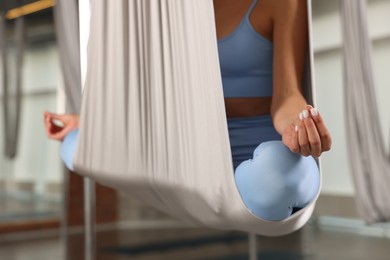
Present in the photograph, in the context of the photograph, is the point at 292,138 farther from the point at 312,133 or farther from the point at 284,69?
the point at 284,69

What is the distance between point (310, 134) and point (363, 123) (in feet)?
6.09

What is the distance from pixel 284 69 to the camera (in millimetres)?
994

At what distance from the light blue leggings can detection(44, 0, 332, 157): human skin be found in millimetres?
41

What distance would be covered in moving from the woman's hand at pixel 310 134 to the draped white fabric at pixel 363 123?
171cm

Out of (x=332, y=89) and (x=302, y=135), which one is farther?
(x=332, y=89)

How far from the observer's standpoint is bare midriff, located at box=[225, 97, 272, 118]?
1.11 m

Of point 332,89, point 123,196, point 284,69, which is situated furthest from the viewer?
point 123,196

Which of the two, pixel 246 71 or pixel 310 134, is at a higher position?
pixel 246 71

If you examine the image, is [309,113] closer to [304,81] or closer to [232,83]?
[304,81]

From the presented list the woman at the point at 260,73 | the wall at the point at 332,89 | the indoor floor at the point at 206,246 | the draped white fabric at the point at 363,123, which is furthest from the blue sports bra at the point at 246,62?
the wall at the point at 332,89

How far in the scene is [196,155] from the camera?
885 mm

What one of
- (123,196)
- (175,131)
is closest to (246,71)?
(175,131)

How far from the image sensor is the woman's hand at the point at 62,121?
1.37 m

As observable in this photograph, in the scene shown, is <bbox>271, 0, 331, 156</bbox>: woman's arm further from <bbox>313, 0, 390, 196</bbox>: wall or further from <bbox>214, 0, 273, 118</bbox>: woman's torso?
<bbox>313, 0, 390, 196</bbox>: wall
